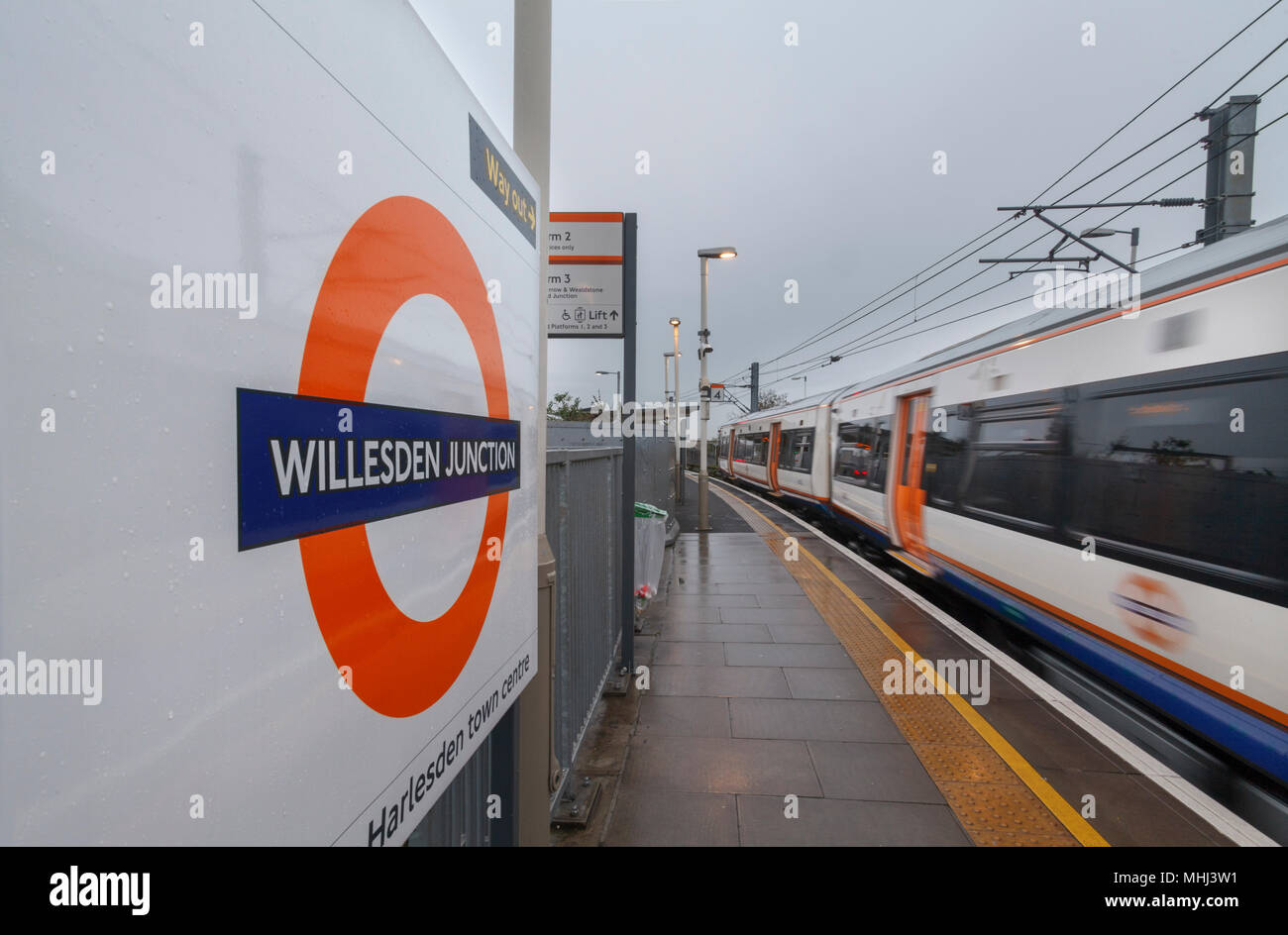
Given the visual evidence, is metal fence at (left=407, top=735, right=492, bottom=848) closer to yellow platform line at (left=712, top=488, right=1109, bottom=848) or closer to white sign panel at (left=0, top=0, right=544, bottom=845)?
white sign panel at (left=0, top=0, right=544, bottom=845)

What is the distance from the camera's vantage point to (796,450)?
56.8 ft

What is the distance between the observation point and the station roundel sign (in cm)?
102

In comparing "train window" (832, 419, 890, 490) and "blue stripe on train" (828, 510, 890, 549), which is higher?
"train window" (832, 419, 890, 490)

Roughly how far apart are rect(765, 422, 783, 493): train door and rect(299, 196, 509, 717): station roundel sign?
18208 millimetres

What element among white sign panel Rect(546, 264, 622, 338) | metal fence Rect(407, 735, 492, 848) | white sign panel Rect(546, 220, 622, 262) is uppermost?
white sign panel Rect(546, 220, 622, 262)

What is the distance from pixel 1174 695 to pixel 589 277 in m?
Answer: 4.80

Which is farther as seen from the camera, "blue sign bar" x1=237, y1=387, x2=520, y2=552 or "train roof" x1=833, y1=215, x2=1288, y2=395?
"train roof" x1=833, y1=215, x2=1288, y2=395

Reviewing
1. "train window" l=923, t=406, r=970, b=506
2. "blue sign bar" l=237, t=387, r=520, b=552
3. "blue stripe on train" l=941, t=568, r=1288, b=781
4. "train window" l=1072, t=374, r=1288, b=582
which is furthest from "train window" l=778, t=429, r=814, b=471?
"blue sign bar" l=237, t=387, r=520, b=552

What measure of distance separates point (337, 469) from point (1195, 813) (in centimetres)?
479

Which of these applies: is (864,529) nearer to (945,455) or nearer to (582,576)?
(945,455)

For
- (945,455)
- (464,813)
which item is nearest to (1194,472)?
(945,455)

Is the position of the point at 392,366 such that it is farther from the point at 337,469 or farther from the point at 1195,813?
the point at 1195,813

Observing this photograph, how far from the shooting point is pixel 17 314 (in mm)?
568

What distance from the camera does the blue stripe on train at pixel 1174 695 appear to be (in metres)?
3.26
